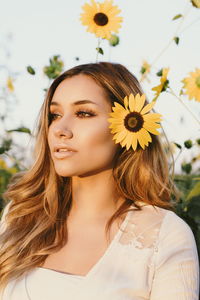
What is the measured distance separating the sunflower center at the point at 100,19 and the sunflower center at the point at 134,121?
383 mm

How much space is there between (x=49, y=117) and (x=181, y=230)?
72cm

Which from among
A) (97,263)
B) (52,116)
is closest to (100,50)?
(52,116)

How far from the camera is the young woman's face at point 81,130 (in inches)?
69.3

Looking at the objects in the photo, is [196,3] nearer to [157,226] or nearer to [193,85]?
[193,85]

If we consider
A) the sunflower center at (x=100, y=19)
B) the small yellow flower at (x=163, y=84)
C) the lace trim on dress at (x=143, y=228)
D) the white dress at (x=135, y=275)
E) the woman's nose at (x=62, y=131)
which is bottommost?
the white dress at (x=135, y=275)

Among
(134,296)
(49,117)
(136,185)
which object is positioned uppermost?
(49,117)

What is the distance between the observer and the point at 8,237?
6.57ft

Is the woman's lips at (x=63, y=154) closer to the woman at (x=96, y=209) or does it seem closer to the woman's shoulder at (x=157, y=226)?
the woman at (x=96, y=209)

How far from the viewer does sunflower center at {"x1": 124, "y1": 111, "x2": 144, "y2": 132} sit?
179 centimetres

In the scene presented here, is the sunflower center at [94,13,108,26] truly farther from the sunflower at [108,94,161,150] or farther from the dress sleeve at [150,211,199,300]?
the dress sleeve at [150,211,199,300]

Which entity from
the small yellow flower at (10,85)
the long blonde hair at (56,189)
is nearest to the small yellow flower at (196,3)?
the long blonde hair at (56,189)

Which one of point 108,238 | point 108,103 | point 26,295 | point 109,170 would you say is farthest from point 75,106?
point 26,295

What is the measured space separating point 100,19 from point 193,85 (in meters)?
0.64

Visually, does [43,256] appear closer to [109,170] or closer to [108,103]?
[109,170]
